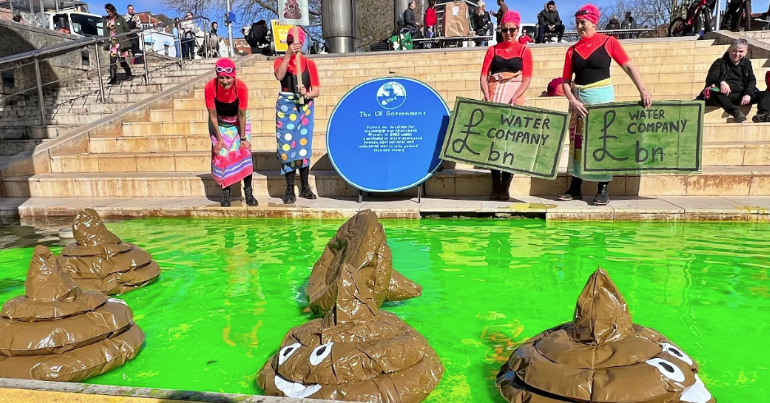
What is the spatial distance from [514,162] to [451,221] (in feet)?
3.45

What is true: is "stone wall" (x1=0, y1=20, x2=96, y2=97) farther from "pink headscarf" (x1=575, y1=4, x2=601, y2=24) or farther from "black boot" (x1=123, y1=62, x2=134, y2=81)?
"pink headscarf" (x1=575, y1=4, x2=601, y2=24)

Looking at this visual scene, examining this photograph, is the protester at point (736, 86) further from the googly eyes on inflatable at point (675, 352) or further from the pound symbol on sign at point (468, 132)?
the googly eyes on inflatable at point (675, 352)

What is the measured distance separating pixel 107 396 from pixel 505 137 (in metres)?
5.15

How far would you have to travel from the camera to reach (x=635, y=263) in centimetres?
429

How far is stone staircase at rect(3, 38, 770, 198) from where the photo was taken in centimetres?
670

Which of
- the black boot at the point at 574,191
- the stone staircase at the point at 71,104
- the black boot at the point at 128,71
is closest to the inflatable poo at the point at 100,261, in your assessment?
the black boot at the point at 574,191

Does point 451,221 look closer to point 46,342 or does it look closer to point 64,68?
point 46,342

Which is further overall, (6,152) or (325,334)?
(6,152)

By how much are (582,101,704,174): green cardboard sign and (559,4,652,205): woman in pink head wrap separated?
0.11 metres

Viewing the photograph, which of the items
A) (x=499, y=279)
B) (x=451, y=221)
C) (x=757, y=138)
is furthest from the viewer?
(x=757, y=138)

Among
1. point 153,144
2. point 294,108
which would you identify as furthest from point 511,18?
point 153,144

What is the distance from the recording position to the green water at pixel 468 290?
9.05 ft

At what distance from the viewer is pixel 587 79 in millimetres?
5926

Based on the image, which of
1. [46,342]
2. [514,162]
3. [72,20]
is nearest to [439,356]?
[46,342]
